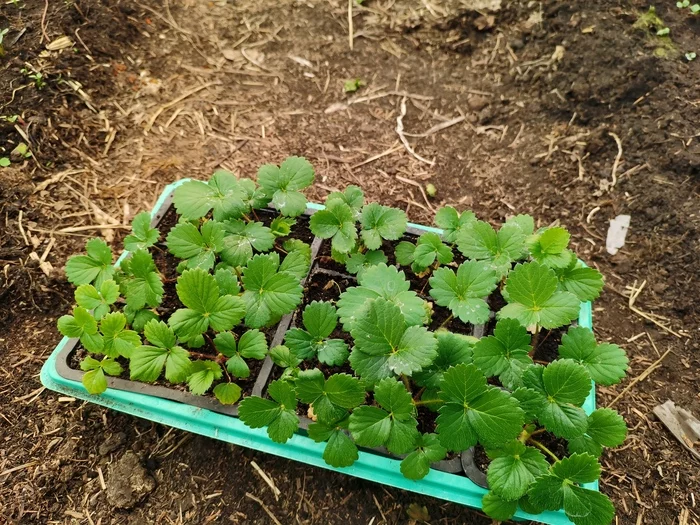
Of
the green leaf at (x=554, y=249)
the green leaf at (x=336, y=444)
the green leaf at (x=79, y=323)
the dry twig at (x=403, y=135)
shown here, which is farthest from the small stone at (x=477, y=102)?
the green leaf at (x=79, y=323)

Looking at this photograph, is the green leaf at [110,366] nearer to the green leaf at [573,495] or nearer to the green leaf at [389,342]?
the green leaf at [389,342]

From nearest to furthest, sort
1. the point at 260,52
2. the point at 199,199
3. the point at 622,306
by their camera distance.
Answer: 1. the point at 199,199
2. the point at 622,306
3. the point at 260,52

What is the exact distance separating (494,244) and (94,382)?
0.98 meters

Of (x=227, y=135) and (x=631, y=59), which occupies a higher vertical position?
(x=631, y=59)

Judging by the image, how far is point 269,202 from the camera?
1.34 metres

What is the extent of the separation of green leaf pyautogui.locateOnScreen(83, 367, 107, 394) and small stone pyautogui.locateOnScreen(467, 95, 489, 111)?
5.66 ft

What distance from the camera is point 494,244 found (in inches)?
47.1

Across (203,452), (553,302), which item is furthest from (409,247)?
(203,452)

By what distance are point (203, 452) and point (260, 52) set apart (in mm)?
1739

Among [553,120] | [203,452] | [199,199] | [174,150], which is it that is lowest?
[203,452]

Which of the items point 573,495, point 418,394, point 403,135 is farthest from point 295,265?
point 403,135

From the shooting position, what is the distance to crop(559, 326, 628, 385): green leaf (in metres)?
1.05

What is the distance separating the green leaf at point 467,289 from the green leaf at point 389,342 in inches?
6.3

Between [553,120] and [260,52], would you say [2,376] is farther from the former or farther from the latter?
[553,120]
